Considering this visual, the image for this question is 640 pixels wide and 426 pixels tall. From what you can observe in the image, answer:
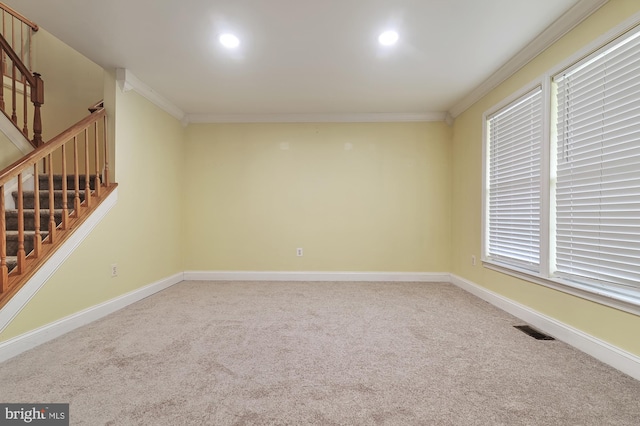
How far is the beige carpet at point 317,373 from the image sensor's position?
4.22ft

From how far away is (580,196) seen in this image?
1.95 metres

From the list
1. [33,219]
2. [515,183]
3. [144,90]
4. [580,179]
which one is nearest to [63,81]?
[144,90]

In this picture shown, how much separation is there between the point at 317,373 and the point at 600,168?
2288 millimetres

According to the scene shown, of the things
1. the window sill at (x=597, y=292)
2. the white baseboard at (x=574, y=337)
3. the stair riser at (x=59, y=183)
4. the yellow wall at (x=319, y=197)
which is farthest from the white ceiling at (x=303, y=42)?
the white baseboard at (x=574, y=337)

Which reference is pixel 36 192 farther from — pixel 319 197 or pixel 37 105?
pixel 319 197

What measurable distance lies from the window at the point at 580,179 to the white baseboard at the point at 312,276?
1.23 meters

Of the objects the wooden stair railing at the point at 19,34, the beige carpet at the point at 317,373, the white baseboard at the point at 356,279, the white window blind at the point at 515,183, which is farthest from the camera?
the wooden stair railing at the point at 19,34

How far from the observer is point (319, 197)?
4020mm

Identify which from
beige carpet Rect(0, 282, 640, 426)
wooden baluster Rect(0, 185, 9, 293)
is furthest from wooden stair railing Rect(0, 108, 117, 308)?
beige carpet Rect(0, 282, 640, 426)

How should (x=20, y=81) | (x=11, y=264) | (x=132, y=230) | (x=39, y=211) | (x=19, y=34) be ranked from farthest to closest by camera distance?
1. (x=19, y=34)
2. (x=20, y=81)
3. (x=132, y=230)
4. (x=39, y=211)
5. (x=11, y=264)

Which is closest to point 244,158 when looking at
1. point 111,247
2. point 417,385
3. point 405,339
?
point 111,247

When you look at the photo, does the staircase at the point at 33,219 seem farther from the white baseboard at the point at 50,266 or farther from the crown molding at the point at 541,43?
the crown molding at the point at 541,43

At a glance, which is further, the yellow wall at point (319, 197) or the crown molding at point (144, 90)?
the yellow wall at point (319, 197)

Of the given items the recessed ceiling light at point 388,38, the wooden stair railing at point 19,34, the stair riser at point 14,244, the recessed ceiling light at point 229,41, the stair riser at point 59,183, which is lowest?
the stair riser at point 14,244
